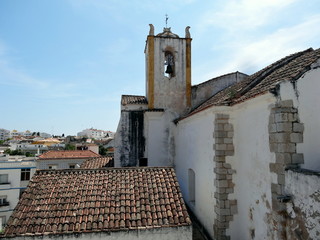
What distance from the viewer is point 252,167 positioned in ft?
17.2

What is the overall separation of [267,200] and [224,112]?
2.41 meters

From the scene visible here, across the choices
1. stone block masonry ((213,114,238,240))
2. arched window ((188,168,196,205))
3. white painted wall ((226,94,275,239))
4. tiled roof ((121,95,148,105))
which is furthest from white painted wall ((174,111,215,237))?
tiled roof ((121,95,148,105))

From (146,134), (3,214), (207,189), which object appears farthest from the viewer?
(3,214)

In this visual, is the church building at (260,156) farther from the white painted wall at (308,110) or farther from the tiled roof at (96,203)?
the tiled roof at (96,203)

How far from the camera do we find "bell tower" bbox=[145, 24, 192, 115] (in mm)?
11586

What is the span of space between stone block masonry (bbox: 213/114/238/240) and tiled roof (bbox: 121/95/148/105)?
6451 millimetres

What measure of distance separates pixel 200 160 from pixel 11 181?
17.2m

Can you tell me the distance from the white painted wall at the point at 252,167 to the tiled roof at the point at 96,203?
155 centimetres

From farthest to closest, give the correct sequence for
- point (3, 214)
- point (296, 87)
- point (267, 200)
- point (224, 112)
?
point (3, 214)
point (224, 112)
point (267, 200)
point (296, 87)

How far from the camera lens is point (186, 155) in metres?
9.33

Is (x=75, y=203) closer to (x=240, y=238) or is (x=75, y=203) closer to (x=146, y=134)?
(x=240, y=238)

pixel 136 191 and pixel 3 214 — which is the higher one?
pixel 136 191

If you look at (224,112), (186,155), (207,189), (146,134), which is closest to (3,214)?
(146,134)

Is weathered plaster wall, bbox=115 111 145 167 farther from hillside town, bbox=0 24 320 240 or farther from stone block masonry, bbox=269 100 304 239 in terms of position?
stone block masonry, bbox=269 100 304 239
